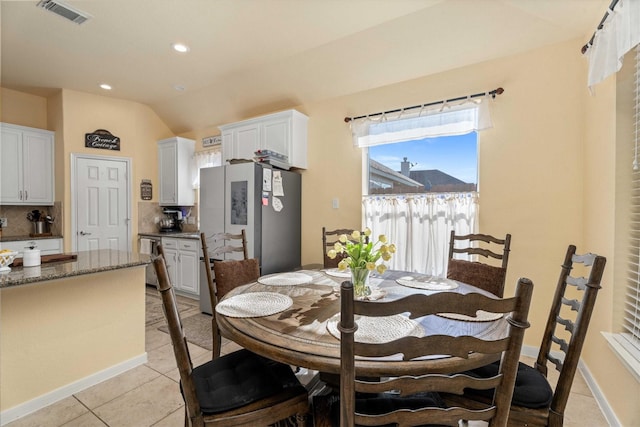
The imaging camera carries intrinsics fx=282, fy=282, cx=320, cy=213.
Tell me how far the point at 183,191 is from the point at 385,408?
458cm

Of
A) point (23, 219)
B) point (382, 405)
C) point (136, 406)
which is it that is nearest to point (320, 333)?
point (382, 405)

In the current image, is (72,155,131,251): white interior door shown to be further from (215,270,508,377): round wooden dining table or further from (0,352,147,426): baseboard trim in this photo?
(215,270,508,377): round wooden dining table

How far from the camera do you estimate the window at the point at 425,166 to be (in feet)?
9.11

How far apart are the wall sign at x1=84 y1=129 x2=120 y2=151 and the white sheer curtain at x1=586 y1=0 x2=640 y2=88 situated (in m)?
5.55

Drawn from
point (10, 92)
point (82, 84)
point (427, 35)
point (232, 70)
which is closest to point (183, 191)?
point (82, 84)

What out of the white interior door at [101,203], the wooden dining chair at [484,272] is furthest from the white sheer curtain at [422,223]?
the white interior door at [101,203]

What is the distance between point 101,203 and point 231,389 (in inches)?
171

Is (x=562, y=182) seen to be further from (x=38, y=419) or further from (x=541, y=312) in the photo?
(x=38, y=419)

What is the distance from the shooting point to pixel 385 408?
1.03m

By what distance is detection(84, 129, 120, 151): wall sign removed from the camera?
4.12 m

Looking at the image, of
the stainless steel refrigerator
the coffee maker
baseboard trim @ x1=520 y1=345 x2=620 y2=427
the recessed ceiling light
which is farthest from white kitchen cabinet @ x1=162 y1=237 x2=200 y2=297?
baseboard trim @ x1=520 y1=345 x2=620 y2=427

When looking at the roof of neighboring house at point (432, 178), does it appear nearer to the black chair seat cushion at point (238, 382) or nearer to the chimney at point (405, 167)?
the chimney at point (405, 167)

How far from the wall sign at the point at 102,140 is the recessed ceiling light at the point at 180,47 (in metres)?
2.18

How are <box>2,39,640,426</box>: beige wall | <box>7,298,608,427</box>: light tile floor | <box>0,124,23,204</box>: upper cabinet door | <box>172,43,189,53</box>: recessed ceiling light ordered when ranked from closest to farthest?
<box>7,298,608,427</box>: light tile floor
<box>2,39,640,426</box>: beige wall
<box>172,43,189,53</box>: recessed ceiling light
<box>0,124,23,204</box>: upper cabinet door
